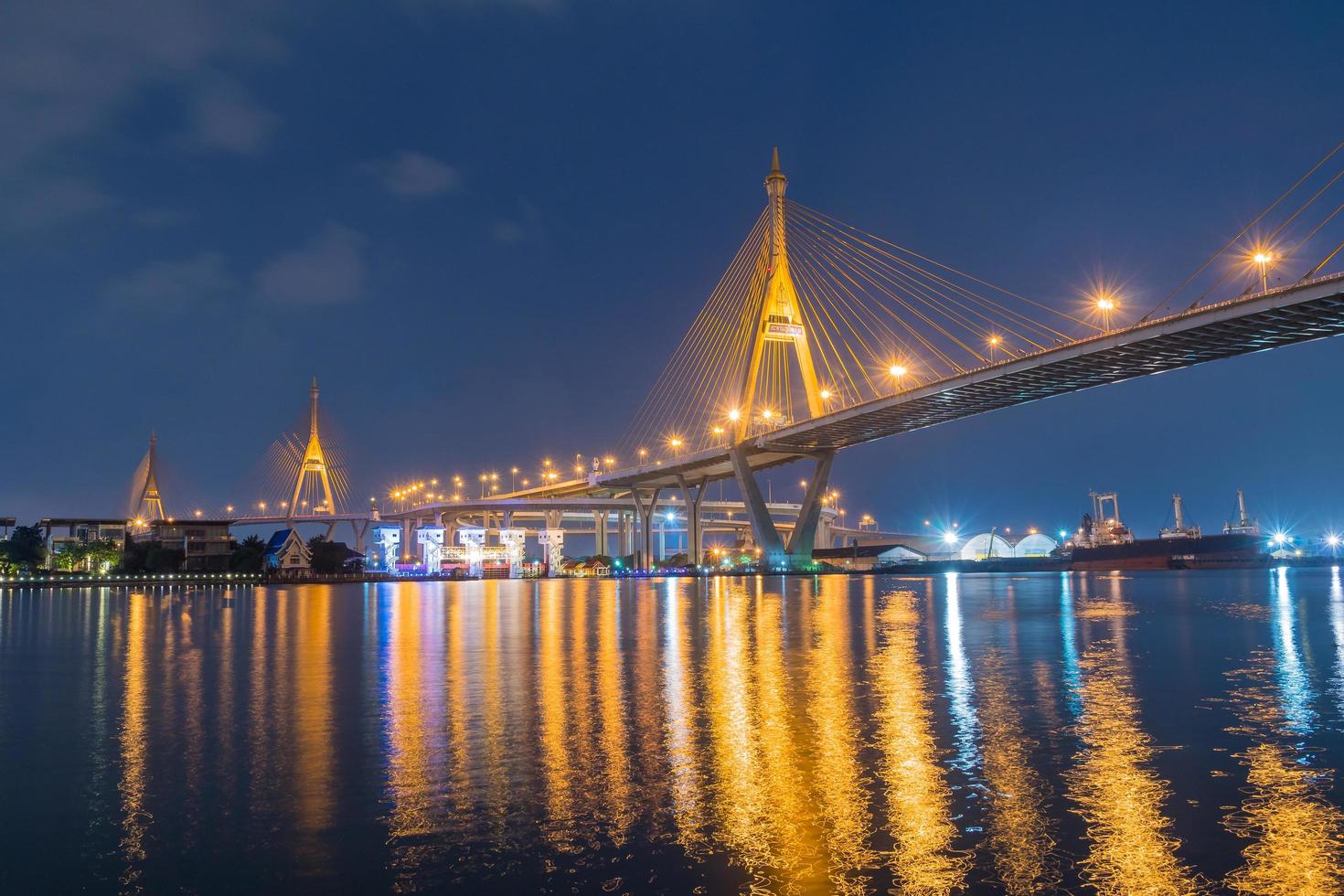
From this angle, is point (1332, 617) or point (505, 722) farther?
point (1332, 617)

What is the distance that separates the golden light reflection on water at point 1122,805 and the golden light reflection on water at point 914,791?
3.37 feet

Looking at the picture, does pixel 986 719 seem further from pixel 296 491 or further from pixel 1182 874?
pixel 296 491

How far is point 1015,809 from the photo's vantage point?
838cm

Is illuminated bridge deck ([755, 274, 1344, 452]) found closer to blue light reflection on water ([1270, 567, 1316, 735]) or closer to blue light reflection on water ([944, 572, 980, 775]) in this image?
blue light reflection on water ([1270, 567, 1316, 735])

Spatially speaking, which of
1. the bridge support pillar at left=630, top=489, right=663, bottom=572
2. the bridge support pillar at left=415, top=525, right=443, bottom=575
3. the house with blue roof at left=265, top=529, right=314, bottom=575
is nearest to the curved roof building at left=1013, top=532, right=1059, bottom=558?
the bridge support pillar at left=630, top=489, right=663, bottom=572

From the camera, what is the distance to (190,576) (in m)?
93.1

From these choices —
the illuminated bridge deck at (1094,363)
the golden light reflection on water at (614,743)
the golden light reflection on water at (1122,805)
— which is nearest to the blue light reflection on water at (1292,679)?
the golden light reflection on water at (1122,805)

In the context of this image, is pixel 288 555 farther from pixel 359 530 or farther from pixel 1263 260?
pixel 1263 260

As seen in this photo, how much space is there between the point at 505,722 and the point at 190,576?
92263 millimetres

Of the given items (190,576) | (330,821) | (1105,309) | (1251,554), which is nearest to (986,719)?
(330,821)

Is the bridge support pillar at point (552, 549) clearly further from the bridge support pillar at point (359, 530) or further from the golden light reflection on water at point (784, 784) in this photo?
the golden light reflection on water at point (784, 784)

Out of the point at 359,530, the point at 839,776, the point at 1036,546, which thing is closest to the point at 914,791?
the point at 839,776

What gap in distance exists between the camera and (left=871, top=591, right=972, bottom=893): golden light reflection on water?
22.5 ft

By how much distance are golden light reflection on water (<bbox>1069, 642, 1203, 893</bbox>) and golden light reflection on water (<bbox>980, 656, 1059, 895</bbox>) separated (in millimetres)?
322
